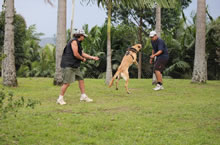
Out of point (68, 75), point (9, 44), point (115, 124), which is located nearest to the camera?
point (115, 124)

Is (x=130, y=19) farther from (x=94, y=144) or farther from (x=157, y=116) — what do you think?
(x=94, y=144)

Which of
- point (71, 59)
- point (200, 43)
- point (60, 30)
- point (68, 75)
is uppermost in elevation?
point (60, 30)

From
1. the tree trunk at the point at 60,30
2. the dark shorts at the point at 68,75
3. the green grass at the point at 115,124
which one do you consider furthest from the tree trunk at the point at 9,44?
the dark shorts at the point at 68,75

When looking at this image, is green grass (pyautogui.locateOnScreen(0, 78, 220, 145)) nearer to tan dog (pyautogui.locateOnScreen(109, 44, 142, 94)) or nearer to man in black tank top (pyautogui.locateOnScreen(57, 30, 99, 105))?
man in black tank top (pyautogui.locateOnScreen(57, 30, 99, 105))

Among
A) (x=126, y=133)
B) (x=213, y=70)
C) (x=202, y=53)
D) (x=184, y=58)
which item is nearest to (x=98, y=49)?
(x=184, y=58)

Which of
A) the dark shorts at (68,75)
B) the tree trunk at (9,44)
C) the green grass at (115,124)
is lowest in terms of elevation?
the green grass at (115,124)

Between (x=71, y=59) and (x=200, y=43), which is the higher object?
(x=200, y=43)

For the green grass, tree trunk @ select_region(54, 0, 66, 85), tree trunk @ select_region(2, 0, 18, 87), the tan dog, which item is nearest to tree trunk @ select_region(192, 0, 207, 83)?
the tan dog

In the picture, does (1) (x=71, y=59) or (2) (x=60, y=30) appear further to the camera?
(2) (x=60, y=30)

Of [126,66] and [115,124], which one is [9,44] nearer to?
[126,66]

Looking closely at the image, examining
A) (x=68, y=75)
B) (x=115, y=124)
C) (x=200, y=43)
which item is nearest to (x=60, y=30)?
(x=68, y=75)

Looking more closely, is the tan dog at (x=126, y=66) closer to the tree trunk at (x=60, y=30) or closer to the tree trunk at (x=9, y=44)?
the tree trunk at (x=60, y=30)

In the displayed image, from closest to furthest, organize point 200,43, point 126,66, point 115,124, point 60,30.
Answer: point 115,124, point 126,66, point 60,30, point 200,43

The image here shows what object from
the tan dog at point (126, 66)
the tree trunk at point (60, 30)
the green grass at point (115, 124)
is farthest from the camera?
the tree trunk at point (60, 30)
